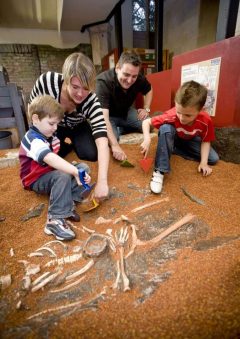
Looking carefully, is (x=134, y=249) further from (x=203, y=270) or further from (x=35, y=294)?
(x=35, y=294)

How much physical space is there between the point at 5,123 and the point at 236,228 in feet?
10.3

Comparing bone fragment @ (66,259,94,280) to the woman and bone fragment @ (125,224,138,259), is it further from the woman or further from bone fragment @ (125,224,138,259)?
the woman

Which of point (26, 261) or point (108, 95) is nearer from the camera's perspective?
point (26, 261)

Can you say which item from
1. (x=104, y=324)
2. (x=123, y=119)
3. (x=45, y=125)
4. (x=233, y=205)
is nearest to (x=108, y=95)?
(x=123, y=119)

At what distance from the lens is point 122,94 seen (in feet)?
8.63

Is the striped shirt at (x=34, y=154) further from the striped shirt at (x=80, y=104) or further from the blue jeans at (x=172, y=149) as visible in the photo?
the blue jeans at (x=172, y=149)

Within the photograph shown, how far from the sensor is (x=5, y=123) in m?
3.10

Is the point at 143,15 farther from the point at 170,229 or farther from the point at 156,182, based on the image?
the point at 170,229

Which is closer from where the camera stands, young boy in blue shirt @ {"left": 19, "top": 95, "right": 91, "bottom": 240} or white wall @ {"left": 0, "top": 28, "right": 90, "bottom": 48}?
young boy in blue shirt @ {"left": 19, "top": 95, "right": 91, "bottom": 240}

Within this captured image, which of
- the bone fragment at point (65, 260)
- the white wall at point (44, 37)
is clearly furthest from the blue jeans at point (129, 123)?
the white wall at point (44, 37)

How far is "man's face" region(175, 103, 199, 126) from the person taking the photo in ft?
5.91

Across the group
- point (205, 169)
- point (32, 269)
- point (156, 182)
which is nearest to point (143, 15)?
point (205, 169)

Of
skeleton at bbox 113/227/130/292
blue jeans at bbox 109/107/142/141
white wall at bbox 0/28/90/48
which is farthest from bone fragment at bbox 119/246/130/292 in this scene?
white wall at bbox 0/28/90/48

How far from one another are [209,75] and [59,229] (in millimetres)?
2033
